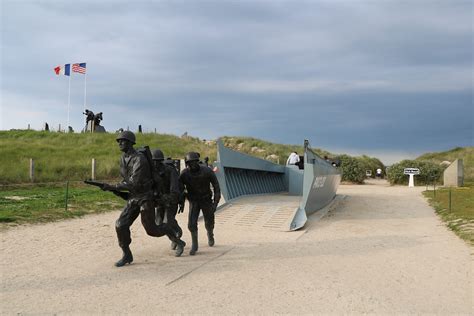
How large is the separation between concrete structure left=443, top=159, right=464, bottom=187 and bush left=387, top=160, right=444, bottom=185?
3281 millimetres

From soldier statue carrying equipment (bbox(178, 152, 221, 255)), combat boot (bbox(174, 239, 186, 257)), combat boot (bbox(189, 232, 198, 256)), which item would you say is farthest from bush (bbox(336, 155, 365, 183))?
combat boot (bbox(174, 239, 186, 257))

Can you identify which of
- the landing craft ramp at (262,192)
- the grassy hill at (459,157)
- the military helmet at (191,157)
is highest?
the grassy hill at (459,157)

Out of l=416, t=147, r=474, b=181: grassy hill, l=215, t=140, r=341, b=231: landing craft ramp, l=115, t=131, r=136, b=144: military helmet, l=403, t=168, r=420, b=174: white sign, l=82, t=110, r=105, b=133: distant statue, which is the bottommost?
l=215, t=140, r=341, b=231: landing craft ramp

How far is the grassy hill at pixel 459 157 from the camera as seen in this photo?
1403 inches

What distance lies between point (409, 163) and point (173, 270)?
30163mm

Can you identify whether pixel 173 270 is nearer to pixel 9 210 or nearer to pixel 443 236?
pixel 443 236

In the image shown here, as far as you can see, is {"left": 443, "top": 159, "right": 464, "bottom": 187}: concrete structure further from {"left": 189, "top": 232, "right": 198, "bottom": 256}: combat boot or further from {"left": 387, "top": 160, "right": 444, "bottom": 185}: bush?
{"left": 189, "top": 232, "right": 198, "bottom": 256}: combat boot

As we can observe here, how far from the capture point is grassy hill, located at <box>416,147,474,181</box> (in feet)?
117

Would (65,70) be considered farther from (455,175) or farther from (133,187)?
(133,187)

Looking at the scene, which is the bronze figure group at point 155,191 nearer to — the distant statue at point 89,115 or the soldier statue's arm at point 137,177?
the soldier statue's arm at point 137,177

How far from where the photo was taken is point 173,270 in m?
6.72

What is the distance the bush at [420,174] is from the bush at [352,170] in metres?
2.16

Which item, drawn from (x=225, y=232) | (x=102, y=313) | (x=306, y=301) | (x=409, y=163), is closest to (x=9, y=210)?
(x=225, y=232)

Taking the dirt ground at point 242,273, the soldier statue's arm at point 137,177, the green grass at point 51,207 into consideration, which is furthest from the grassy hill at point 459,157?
the soldier statue's arm at point 137,177
